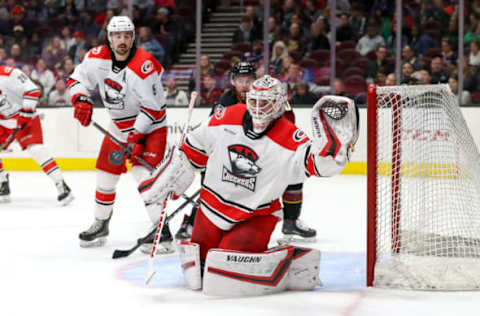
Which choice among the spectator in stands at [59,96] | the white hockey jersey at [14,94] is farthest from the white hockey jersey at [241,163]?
the spectator in stands at [59,96]

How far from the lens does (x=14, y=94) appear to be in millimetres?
5734

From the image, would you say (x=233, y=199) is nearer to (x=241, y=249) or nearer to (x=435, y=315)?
(x=241, y=249)

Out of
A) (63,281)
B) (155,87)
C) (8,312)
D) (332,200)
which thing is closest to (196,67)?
(332,200)

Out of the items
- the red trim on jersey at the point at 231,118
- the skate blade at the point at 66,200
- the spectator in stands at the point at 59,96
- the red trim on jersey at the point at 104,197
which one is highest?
the red trim on jersey at the point at 231,118

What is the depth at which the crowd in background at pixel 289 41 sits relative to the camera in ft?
24.9

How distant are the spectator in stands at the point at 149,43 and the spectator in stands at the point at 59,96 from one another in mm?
1000

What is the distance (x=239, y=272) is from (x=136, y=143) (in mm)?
1209

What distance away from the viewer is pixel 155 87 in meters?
3.82

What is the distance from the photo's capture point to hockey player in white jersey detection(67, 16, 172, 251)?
12.3 feet

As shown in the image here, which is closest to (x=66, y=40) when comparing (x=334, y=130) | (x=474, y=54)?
(x=474, y=54)

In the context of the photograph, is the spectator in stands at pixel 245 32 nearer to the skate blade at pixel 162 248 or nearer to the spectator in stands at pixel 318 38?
the spectator in stands at pixel 318 38

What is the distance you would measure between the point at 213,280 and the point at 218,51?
569cm

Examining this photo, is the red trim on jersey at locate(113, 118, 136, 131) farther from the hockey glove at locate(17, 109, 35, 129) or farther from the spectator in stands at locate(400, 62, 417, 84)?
the spectator in stands at locate(400, 62, 417, 84)

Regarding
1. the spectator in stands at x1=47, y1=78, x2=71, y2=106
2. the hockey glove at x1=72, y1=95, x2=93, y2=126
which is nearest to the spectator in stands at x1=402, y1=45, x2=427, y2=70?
the spectator in stands at x1=47, y1=78, x2=71, y2=106
